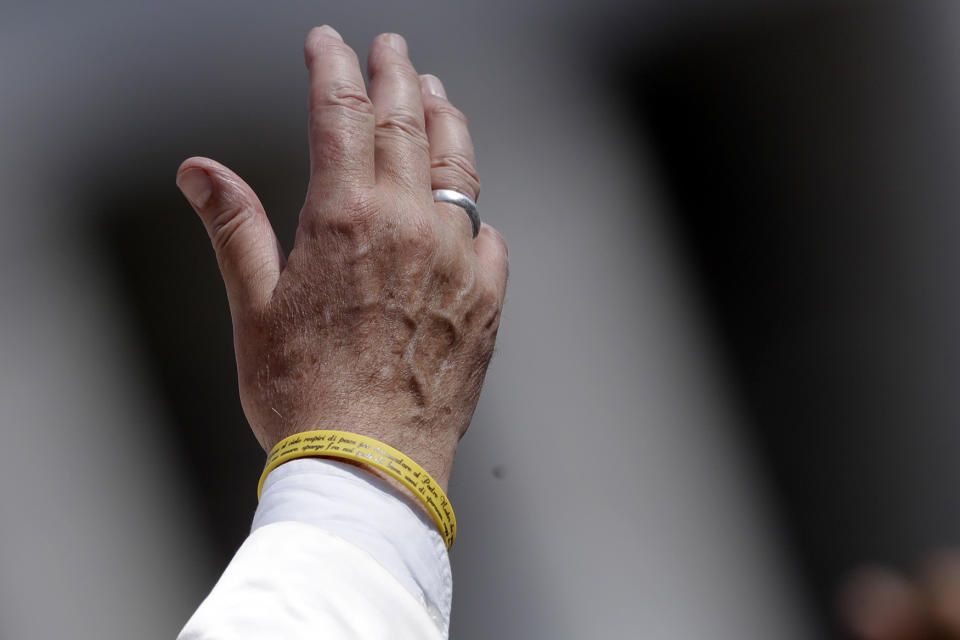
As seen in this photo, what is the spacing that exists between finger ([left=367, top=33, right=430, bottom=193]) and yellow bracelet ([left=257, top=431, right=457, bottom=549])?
0.76ft

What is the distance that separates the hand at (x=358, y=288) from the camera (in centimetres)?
50

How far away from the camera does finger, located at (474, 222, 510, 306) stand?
63 cm

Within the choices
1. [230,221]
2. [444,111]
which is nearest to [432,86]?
[444,111]

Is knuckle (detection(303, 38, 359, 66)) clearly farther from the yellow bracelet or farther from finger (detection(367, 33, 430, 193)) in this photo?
the yellow bracelet

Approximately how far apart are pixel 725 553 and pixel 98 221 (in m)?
0.85

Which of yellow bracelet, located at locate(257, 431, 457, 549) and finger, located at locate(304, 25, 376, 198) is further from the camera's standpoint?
finger, located at locate(304, 25, 376, 198)

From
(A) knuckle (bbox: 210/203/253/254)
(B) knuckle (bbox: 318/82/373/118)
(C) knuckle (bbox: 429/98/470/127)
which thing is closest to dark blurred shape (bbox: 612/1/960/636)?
(C) knuckle (bbox: 429/98/470/127)

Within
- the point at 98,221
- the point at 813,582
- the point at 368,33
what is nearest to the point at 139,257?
the point at 98,221

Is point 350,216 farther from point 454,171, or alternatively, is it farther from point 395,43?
point 395,43

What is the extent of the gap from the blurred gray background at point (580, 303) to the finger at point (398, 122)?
6.7 inches

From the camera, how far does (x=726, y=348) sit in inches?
30.9

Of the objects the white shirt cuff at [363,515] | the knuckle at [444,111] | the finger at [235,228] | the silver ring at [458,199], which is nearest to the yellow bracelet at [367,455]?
the white shirt cuff at [363,515]

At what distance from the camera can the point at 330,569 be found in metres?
0.40

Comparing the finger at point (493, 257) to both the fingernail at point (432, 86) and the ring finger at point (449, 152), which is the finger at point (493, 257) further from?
the fingernail at point (432, 86)
